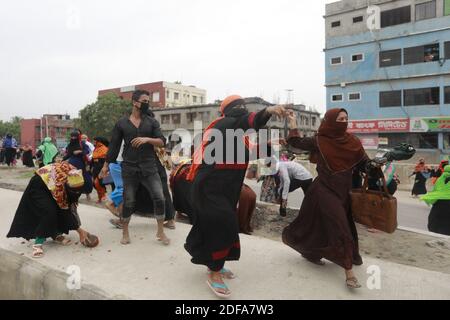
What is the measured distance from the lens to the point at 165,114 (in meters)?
46.0

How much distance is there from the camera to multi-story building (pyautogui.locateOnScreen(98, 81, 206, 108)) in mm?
53431

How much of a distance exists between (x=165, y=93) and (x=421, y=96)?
35.4m

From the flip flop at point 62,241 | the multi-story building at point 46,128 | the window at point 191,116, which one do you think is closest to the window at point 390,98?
the window at point 191,116

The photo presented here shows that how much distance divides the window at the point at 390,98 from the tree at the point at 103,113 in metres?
25.4

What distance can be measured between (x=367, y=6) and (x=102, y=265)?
28377mm

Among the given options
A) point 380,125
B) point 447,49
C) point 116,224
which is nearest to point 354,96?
point 380,125

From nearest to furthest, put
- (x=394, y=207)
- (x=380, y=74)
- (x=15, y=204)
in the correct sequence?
(x=394, y=207) → (x=15, y=204) → (x=380, y=74)

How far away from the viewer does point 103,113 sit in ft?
137

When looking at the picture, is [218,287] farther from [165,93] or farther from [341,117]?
[165,93]

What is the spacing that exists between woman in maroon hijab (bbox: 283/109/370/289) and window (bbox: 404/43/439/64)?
24996 millimetres

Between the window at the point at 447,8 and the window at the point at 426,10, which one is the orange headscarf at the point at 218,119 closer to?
the window at the point at 447,8

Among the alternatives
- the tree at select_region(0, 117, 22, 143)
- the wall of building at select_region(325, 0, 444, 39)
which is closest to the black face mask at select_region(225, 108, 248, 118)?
the wall of building at select_region(325, 0, 444, 39)
